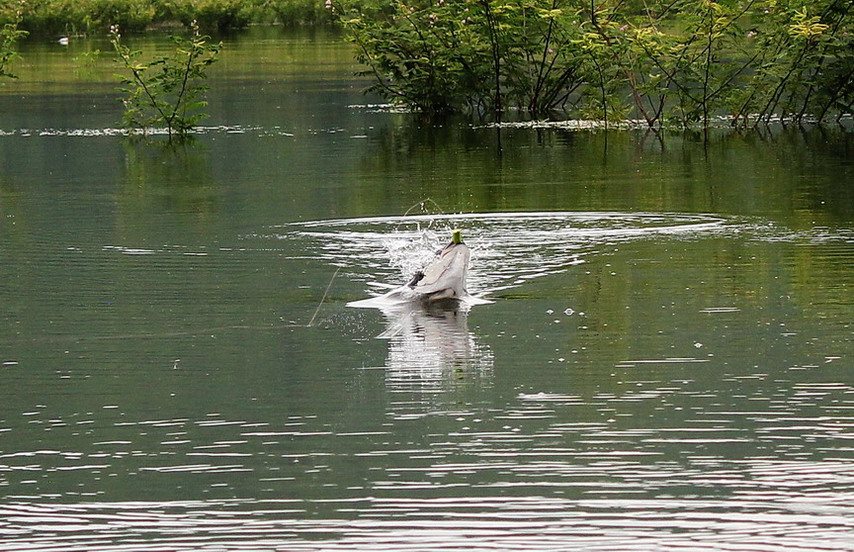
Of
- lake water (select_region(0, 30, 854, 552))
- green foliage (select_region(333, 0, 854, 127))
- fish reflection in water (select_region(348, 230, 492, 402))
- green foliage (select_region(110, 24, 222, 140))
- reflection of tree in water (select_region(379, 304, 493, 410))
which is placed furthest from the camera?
green foliage (select_region(110, 24, 222, 140))

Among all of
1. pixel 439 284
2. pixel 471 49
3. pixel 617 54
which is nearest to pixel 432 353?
pixel 439 284

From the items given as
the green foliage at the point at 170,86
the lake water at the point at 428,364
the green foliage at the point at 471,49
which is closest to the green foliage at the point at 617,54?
the green foliage at the point at 471,49

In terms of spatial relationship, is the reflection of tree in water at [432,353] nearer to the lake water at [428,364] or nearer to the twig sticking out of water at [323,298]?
the lake water at [428,364]

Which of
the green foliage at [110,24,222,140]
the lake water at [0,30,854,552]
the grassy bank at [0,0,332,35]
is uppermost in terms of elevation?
the grassy bank at [0,0,332,35]

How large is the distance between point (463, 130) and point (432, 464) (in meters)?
18.4

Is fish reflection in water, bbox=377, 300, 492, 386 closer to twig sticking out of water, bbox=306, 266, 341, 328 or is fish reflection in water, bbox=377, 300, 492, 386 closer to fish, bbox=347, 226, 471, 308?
fish, bbox=347, 226, 471, 308

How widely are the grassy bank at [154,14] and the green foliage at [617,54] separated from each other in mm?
28814

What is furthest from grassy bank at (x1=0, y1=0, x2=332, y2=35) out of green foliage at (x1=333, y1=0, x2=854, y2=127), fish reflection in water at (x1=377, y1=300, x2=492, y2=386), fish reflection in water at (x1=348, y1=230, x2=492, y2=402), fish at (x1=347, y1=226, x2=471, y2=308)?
fish reflection in water at (x1=377, y1=300, x2=492, y2=386)

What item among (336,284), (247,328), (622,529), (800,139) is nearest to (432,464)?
(622,529)

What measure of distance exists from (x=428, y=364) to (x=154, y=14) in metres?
52.5

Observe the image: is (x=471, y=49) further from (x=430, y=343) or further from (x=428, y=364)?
(x=428, y=364)

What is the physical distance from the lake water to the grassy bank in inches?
1558

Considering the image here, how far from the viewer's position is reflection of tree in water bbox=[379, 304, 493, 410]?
906 centimetres

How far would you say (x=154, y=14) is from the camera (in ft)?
198
